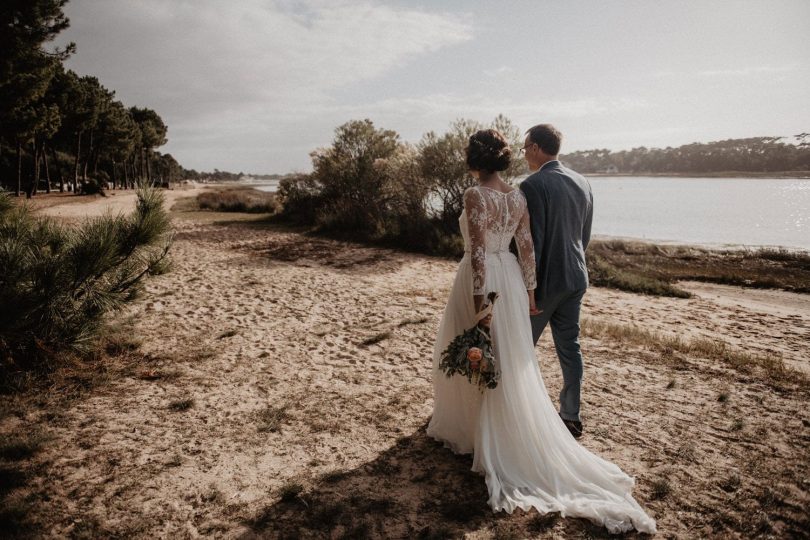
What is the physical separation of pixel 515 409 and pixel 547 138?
1965 millimetres

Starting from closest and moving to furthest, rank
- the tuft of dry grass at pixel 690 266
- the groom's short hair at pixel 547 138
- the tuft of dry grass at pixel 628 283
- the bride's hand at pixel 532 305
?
the bride's hand at pixel 532 305
the groom's short hair at pixel 547 138
the tuft of dry grass at pixel 628 283
the tuft of dry grass at pixel 690 266

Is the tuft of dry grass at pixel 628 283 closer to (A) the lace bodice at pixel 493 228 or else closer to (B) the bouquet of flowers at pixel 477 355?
(A) the lace bodice at pixel 493 228

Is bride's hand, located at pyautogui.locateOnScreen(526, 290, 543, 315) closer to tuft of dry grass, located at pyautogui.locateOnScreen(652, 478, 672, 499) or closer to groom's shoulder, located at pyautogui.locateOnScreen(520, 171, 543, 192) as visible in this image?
→ groom's shoulder, located at pyautogui.locateOnScreen(520, 171, 543, 192)

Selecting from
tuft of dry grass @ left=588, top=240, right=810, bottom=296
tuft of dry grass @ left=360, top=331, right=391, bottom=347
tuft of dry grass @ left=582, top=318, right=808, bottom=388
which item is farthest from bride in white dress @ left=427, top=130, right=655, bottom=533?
tuft of dry grass @ left=588, top=240, right=810, bottom=296

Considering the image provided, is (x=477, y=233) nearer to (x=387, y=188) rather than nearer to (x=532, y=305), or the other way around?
(x=532, y=305)

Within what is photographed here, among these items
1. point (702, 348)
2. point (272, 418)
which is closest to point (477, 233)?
point (272, 418)

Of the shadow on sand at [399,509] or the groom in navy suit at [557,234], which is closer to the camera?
the shadow on sand at [399,509]

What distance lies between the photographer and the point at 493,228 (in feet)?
9.50

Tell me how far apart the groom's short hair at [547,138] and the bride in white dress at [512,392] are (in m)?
0.46

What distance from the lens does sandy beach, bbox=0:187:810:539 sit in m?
2.61

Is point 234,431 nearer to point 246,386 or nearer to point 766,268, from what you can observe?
point 246,386

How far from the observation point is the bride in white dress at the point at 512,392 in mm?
2697

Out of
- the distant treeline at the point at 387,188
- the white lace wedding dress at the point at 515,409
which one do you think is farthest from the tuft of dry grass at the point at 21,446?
the distant treeline at the point at 387,188

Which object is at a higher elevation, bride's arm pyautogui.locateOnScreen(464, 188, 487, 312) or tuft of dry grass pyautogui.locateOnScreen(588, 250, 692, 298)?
bride's arm pyautogui.locateOnScreen(464, 188, 487, 312)
